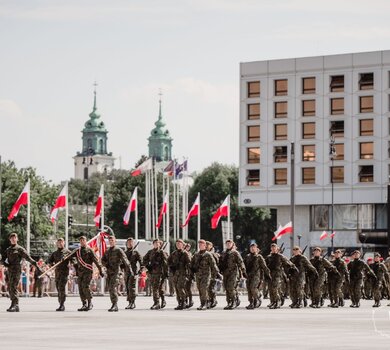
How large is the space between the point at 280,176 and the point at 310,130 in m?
4.70

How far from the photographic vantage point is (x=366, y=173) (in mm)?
104812

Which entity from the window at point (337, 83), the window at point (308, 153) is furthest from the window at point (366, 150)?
the window at point (337, 83)

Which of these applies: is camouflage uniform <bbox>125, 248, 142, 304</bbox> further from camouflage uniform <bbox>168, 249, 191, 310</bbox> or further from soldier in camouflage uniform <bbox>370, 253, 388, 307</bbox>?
soldier in camouflage uniform <bbox>370, 253, 388, 307</bbox>

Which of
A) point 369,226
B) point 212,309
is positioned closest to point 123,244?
point 212,309

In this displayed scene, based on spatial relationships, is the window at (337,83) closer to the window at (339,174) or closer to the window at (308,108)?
the window at (308,108)

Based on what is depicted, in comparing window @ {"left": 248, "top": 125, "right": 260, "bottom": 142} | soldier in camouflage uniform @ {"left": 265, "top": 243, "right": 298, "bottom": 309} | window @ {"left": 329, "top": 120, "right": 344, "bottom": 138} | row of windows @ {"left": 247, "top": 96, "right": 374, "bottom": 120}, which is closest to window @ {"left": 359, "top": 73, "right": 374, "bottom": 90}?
row of windows @ {"left": 247, "top": 96, "right": 374, "bottom": 120}

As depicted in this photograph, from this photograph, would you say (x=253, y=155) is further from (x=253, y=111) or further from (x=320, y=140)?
(x=320, y=140)

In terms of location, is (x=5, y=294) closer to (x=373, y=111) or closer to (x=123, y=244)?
(x=123, y=244)

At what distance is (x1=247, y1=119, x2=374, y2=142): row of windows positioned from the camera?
105 metres

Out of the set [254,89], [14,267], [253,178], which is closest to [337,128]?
[254,89]

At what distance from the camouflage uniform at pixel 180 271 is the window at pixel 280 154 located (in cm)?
7150

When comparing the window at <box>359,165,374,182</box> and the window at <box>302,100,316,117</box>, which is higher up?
the window at <box>302,100,316,117</box>

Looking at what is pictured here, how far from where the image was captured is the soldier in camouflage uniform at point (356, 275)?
4153 centimetres

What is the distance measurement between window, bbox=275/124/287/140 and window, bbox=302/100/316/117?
7.05 feet
